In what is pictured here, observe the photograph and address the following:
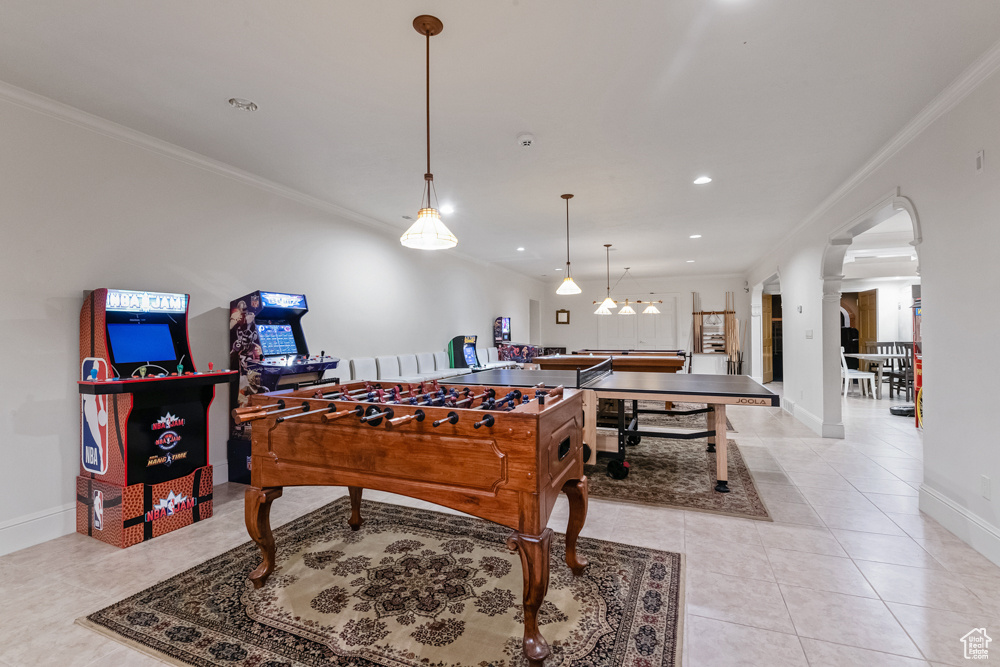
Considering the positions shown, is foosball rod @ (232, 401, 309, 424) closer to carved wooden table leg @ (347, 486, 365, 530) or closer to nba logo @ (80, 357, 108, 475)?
carved wooden table leg @ (347, 486, 365, 530)

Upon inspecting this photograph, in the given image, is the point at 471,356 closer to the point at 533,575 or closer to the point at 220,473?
the point at 220,473

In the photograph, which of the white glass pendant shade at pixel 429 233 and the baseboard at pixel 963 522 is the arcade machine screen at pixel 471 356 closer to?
the white glass pendant shade at pixel 429 233

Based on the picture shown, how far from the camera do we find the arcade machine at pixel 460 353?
7.39 metres

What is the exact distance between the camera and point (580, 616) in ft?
6.27

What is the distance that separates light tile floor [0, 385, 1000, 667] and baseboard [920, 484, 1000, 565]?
0.18 feet

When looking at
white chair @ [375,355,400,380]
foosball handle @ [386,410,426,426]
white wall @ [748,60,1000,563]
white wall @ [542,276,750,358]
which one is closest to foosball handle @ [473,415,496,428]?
foosball handle @ [386,410,426,426]

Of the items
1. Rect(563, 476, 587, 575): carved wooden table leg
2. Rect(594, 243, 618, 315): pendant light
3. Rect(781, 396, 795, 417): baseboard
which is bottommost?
Rect(781, 396, 795, 417): baseboard

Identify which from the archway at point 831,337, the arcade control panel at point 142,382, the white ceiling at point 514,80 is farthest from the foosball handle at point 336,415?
the archway at point 831,337

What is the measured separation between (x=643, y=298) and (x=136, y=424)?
1124cm

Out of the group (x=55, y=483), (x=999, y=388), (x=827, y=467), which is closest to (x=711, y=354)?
(x=827, y=467)

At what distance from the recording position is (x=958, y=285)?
105 inches

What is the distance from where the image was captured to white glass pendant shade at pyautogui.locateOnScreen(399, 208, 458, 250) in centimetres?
243

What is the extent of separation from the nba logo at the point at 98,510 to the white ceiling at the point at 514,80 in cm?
253

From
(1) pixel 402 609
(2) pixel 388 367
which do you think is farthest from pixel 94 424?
(2) pixel 388 367
